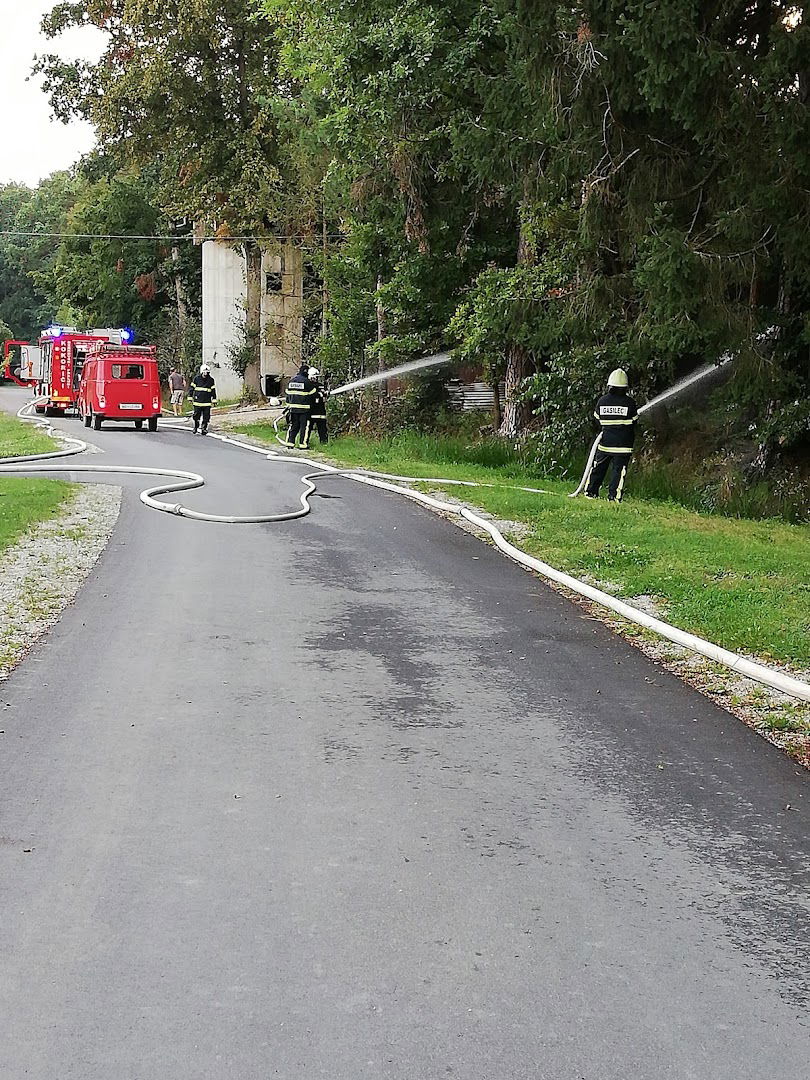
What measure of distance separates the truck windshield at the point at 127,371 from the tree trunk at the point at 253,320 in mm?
11729

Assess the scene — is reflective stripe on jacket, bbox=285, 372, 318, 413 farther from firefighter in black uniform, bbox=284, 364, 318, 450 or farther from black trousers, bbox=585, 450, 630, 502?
black trousers, bbox=585, 450, 630, 502

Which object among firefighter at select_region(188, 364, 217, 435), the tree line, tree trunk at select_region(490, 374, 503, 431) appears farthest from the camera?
firefighter at select_region(188, 364, 217, 435)

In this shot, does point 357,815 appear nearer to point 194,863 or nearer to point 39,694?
point 194,863

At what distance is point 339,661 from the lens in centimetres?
803

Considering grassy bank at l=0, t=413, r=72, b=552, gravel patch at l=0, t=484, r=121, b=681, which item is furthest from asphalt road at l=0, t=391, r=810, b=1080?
grassy bank at l=0, t=413, r=72, b=552

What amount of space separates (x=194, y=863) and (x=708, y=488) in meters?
15.6

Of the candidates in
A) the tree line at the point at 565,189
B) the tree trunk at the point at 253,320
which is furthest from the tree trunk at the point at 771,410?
the tree trunk at the point at 253,320

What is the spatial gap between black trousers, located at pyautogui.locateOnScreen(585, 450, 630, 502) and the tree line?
1.68 metres

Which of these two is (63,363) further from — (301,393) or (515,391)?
(515,391)

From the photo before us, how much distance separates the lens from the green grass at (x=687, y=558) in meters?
9.09

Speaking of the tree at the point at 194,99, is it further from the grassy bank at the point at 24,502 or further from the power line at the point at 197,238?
the grassy bank at the point at 24,502

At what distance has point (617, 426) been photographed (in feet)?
55.9

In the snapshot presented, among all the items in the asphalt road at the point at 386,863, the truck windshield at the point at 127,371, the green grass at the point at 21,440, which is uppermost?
the truck windshield at the point at 127,371

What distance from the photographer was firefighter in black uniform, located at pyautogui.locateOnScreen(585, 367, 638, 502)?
1692 cm
